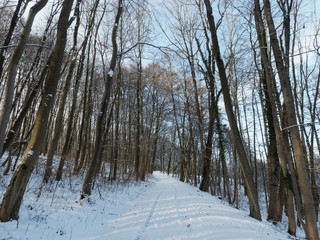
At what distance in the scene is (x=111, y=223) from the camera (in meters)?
4.38

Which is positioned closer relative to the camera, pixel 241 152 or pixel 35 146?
pixel 35 146

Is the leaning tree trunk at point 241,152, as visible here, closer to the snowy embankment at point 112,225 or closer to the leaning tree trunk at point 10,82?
the snowy embankment at point 112,225

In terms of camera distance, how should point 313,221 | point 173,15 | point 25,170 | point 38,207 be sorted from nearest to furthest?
point 25,170 < point 38,207 < point 313,221 < point 173,15

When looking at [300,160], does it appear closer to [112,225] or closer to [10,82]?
[112,225]

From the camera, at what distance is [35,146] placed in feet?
10.8

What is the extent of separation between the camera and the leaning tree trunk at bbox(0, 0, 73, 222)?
3.01 m

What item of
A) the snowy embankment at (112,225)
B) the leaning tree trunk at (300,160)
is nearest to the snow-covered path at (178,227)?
the snowy embankment at (112,225)

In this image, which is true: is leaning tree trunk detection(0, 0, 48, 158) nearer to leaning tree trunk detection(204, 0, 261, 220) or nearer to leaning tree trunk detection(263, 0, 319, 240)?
leaning tree trunk detection(204, 0, 261, 220)

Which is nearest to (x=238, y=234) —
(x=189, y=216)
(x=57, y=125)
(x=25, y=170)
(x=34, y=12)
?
(x=189, y=216)

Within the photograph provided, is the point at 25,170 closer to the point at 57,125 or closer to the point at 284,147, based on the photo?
the point at 57,125

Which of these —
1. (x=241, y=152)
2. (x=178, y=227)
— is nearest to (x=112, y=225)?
(x=178, y=227)

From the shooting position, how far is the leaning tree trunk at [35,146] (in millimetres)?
3006

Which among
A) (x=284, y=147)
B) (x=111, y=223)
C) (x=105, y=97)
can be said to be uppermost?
(x=105, y=97)

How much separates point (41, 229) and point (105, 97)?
4593 millimetres
